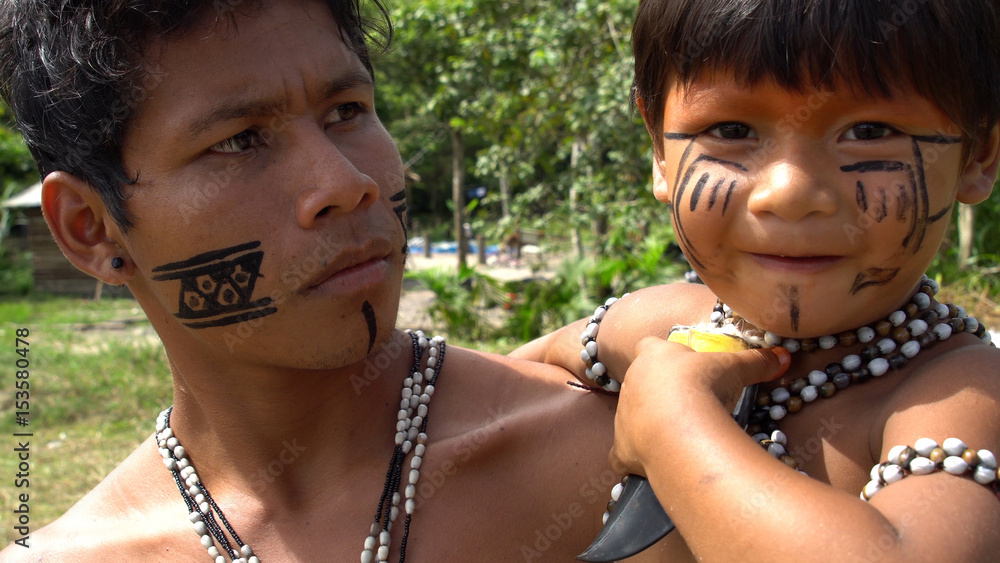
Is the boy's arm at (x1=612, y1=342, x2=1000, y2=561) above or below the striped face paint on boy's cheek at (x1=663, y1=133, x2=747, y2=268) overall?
below

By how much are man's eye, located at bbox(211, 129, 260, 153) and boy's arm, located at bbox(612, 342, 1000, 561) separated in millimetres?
1060

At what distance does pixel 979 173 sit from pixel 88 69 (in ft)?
6.49

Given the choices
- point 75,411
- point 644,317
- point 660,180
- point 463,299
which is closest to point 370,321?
point 644,317

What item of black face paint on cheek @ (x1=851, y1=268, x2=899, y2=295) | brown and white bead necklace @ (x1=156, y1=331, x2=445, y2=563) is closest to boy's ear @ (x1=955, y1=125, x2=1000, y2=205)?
black face paint on cheek @ (x1=851, y1=268, x2=899, y2=295)

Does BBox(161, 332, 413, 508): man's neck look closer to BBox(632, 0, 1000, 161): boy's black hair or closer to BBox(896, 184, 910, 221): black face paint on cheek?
BBox(632, 0, 1000, 161): boy's black hair

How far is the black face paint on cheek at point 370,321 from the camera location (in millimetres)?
1883

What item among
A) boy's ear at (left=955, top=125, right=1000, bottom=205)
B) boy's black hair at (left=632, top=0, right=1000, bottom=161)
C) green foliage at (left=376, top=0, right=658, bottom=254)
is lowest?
green foliage at (left=376, top=0, right=658, bottom=254)

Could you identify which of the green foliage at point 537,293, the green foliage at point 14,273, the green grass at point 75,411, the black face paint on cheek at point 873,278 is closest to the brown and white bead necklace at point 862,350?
the black face paint on cheek at point 873,278

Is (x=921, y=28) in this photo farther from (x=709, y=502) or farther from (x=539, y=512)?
(x=539, y=512)

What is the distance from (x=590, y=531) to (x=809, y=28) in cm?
127

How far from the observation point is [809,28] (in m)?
1.32

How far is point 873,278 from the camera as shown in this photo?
1.36 m

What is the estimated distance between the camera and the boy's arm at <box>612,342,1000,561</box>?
3.60ft

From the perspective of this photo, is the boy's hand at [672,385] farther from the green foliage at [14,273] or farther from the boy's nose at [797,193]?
the green foliage at [14,273]
